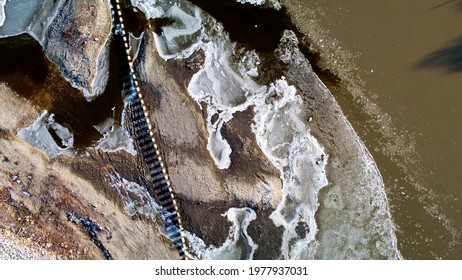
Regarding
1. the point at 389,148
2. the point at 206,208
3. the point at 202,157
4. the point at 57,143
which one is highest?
the point at 389,148

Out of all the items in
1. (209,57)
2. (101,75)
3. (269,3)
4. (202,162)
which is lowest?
(202,162)

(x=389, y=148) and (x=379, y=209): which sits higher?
(x=389, y=148)

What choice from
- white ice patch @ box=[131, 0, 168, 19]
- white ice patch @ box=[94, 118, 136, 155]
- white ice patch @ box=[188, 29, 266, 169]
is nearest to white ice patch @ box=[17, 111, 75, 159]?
white ice patch @ box=[94, 118, 136, 155]

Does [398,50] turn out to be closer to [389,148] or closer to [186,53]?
[389,148]

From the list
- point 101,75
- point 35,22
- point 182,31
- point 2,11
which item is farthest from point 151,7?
point 2,11

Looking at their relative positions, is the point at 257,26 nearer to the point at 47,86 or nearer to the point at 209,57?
the point at 209,57

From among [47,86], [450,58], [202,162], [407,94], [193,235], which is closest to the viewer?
[450,58]

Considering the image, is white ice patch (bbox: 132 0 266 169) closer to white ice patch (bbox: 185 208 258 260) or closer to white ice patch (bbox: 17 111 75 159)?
white ice patch (bbox: 185 208 258 260)

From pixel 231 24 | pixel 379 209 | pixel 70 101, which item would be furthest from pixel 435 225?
pixel 70 101
